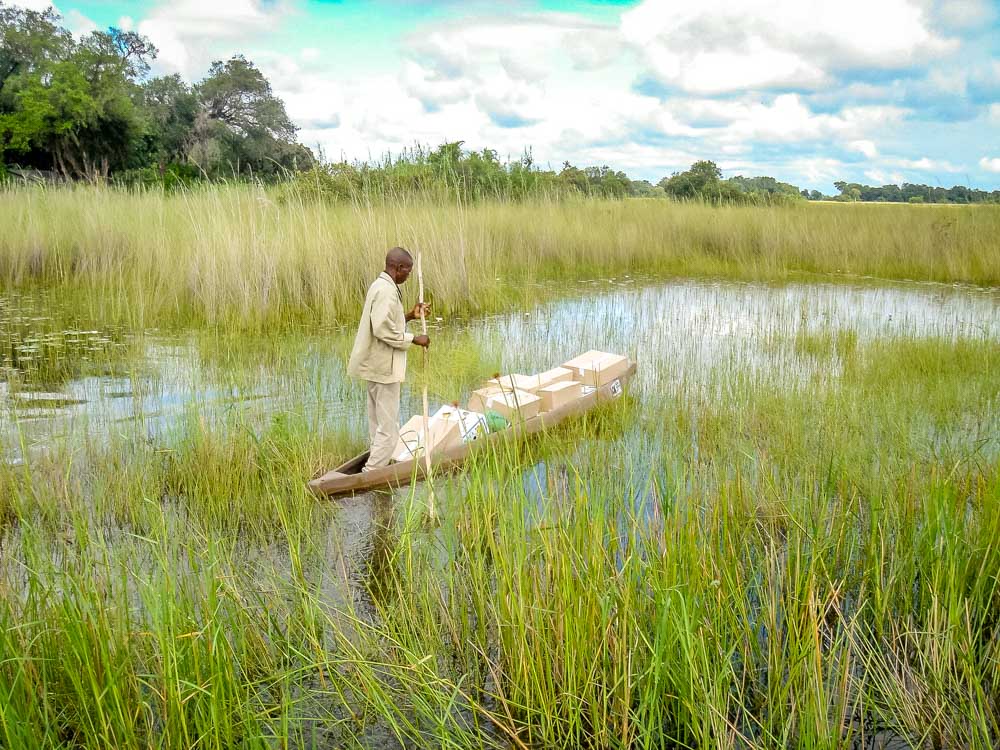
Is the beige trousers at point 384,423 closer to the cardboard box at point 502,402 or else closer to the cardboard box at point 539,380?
the cardboard box at point 502,402

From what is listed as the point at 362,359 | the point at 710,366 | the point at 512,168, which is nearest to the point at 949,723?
the point at 362,359

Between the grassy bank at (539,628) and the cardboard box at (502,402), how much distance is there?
5.10 ft

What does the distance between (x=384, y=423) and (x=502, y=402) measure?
1046mm

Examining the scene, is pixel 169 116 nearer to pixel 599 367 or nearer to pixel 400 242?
pixel 400 242

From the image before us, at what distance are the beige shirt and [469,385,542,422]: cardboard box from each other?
87cm

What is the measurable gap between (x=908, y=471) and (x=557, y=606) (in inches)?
101

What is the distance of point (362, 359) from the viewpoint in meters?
5.11

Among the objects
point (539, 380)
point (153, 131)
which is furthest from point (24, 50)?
point (539, 380)

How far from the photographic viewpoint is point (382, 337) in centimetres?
495

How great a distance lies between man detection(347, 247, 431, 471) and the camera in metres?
4.94

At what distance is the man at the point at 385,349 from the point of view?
494 cm

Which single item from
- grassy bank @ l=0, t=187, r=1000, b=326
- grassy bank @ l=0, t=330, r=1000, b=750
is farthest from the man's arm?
grassy bank @ l=0, t=187, r=1000, b=326

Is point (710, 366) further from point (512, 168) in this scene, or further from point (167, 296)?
point (512, 168)

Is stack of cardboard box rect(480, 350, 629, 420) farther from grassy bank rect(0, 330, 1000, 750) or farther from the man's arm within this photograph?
grassy bank rect(0, 330, 1000, 750)
